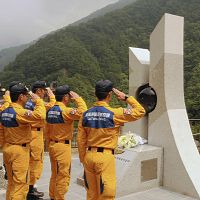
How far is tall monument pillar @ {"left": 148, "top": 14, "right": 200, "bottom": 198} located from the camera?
654cm

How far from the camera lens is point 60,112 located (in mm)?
5301

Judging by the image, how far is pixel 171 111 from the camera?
6859mm

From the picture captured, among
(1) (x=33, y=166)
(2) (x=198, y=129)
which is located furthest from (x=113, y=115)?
(2) (x=198, y=129)

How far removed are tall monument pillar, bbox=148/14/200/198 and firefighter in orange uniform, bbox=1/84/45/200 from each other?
2.98 meters

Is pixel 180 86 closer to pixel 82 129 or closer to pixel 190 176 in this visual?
pixel 190 176

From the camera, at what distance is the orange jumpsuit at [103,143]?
13.6 feet

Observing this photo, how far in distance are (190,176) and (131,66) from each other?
2.94 m

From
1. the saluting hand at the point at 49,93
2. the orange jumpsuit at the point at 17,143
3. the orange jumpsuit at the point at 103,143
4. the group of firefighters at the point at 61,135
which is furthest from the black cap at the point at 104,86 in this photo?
the saluting hand at the point at 49,93

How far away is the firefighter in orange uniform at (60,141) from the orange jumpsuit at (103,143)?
938 mm

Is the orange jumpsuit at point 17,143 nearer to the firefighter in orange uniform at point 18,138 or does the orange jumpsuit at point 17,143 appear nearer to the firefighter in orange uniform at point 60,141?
the firefighter in orange uniform at point 18,138

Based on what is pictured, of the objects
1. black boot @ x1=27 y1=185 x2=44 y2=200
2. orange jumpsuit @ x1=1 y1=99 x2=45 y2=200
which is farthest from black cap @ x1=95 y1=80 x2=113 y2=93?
black boot @ x1=27 y1=185 x2=44 y2=200

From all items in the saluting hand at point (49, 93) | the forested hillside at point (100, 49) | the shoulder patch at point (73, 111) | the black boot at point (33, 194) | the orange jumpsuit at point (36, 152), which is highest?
the forested hillside at point (100, 49)

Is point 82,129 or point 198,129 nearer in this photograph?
point 82,129

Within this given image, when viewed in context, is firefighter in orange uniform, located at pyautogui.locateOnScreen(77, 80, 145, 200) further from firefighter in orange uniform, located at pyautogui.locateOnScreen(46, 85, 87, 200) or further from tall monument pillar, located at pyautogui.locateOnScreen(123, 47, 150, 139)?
tall monument pillar, located at pyautogui.locateOnScreen(123, 47, 150, 139)
